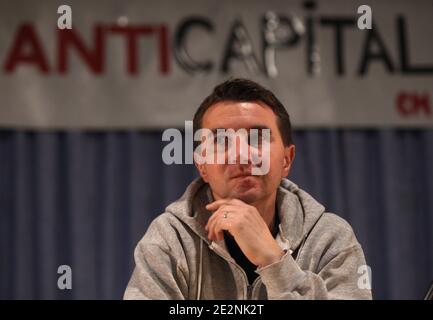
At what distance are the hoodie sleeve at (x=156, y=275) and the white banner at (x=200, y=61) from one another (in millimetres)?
1145

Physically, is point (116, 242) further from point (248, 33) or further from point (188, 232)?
point (188, 232)

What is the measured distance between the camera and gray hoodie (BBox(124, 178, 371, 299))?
1079 mm

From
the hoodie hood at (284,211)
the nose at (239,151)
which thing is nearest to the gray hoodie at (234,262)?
the hoodie hood at (284,211)

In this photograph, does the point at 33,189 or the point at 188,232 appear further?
the point at 33,189

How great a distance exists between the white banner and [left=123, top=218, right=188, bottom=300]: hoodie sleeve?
3.76 ft

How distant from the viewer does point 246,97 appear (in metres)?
1.14

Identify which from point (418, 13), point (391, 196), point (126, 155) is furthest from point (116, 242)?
point (418, 13)

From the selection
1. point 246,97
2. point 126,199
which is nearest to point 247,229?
point 246,97

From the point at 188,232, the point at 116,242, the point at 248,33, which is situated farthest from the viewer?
the point at 248,33

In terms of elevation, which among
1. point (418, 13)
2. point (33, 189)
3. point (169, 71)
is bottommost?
point (33, 189)

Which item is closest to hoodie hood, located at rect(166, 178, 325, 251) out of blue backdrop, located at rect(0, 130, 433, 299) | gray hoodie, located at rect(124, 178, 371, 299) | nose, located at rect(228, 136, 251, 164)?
gray hoodie, located at rect(124, 178, 371, 299)

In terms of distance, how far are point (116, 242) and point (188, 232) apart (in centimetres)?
108

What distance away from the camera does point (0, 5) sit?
229 cm

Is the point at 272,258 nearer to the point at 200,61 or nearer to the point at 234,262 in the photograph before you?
the point at 234,262
